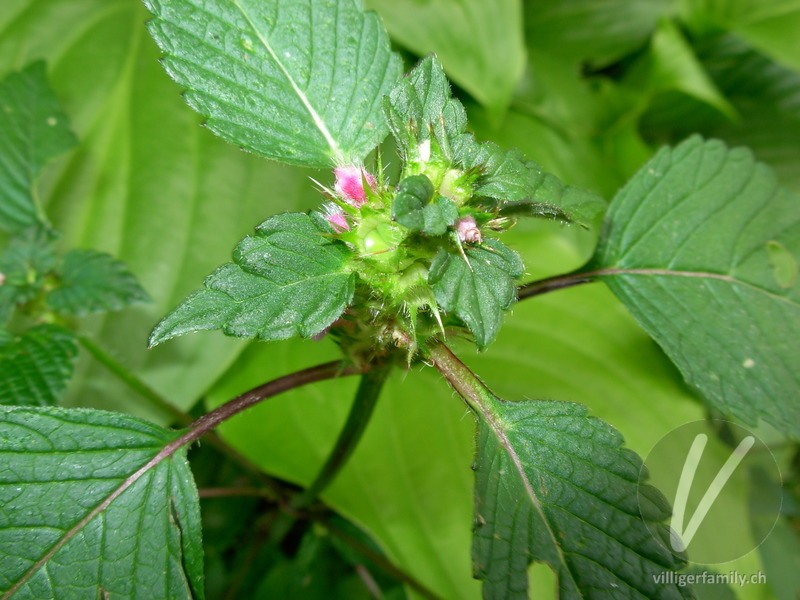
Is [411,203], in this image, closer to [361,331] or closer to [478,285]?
[478,285]

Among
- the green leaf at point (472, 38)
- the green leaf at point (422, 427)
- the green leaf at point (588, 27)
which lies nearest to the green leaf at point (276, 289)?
the green leaf at point (422, 427)

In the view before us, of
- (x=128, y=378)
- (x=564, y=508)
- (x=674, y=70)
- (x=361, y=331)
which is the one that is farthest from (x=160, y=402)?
(x=674, y=70)

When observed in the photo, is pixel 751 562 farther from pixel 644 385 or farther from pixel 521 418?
pixel 521 418

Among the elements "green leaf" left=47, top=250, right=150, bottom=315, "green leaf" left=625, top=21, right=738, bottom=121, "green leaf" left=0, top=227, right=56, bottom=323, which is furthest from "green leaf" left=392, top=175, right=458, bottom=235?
"green leaf" left=625, top=21, right=738, bottom=121

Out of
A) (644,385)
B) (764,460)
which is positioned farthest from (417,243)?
(764,460)

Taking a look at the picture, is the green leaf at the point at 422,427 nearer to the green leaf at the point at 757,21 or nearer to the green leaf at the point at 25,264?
the green leaf at the point at 25,264

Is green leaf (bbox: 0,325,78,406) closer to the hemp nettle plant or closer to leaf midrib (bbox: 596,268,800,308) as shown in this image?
the hemp nettle plant
